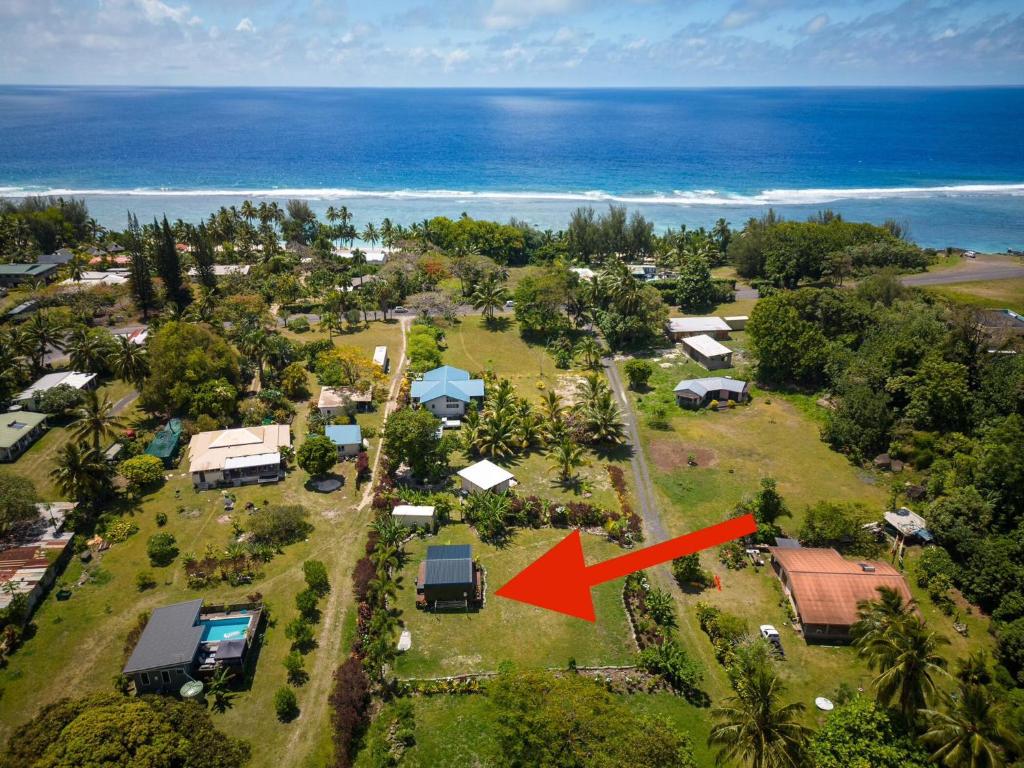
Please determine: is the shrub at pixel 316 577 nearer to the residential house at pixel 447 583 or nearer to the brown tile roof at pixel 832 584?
the residential house at pixel 447 583

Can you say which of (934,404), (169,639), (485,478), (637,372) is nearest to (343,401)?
(485,478)

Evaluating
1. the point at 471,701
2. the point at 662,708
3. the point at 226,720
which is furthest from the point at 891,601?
the point at 226,720

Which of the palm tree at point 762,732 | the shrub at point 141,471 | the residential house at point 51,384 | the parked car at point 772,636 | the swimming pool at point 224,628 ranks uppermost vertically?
the palm tree at point 762,732

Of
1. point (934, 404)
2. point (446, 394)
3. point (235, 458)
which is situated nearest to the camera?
point (235, 458)

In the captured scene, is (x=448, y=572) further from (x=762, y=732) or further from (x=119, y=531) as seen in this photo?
(x=119, y=531)

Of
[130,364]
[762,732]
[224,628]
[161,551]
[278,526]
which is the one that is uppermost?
[130,364]

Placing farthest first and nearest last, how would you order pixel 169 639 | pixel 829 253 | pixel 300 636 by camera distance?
1. pixel 829 253
2. pixel 300 636
3. pixel 169 639

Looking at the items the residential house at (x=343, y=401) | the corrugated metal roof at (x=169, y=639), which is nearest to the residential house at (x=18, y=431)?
the residential house at (x=343, y=401)
